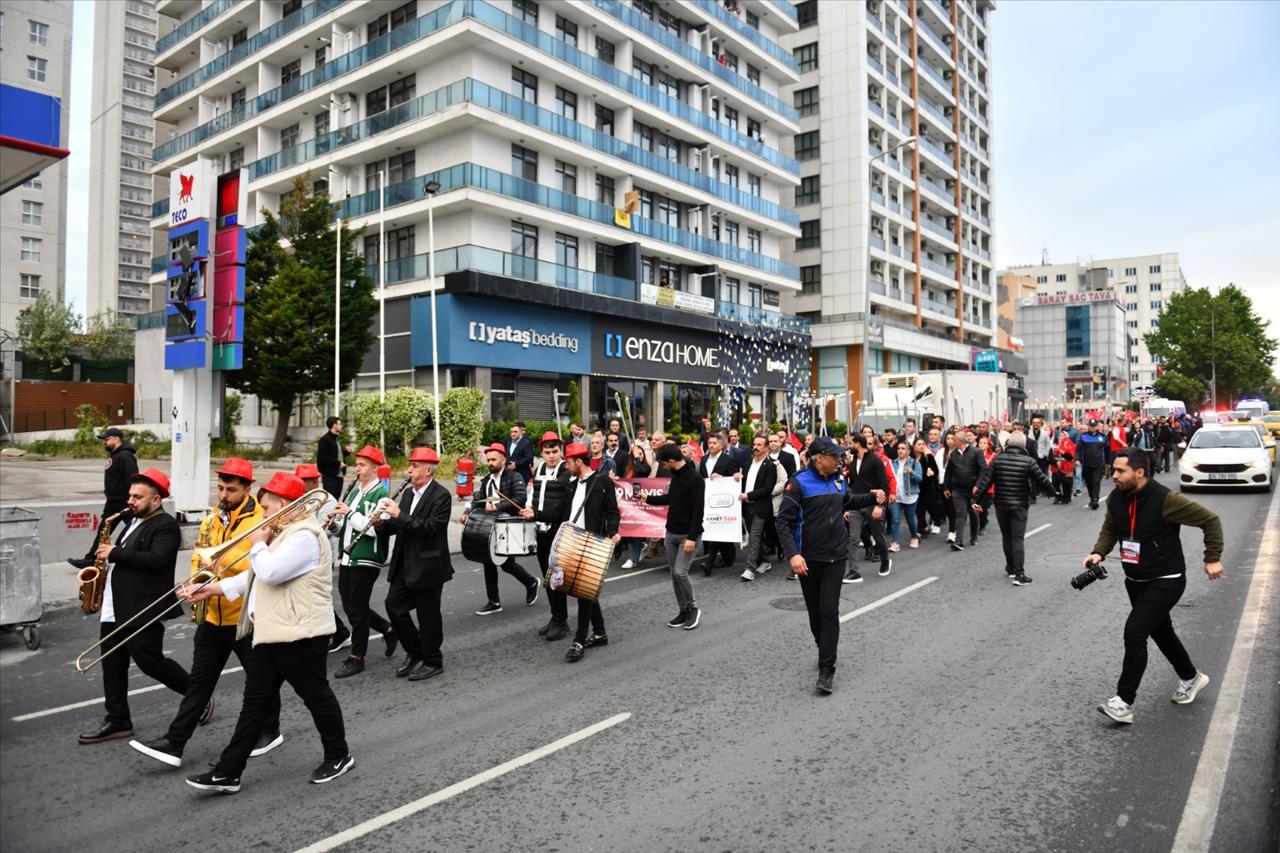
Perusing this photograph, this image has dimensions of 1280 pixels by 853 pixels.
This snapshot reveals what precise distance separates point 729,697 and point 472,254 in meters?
25.8

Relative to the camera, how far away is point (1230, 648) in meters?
7.30

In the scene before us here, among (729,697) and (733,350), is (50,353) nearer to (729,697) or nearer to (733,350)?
(733,350)

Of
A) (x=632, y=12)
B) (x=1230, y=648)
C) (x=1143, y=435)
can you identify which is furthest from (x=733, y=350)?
(x=1230, y=648)

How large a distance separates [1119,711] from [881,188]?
53761 millimetres

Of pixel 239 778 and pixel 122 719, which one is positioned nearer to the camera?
pixel 239 778

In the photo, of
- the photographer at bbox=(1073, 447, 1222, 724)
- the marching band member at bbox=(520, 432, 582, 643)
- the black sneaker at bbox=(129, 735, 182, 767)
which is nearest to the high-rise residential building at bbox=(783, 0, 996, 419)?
the marching band member at bbox=(520, 432, 582, 643)

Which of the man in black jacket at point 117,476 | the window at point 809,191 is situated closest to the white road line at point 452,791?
the man in black jacket at point 117,476

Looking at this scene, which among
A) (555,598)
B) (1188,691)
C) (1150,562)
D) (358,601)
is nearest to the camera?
(1150,562)

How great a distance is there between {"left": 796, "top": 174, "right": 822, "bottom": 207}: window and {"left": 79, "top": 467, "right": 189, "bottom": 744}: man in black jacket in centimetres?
5188

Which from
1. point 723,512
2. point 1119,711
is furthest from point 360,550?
point 723,512

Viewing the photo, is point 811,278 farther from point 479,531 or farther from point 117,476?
point 479,531

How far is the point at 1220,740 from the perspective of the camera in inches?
206

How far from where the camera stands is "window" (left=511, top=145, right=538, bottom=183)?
32.2 m

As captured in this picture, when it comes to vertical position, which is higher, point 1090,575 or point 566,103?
point 566,103
